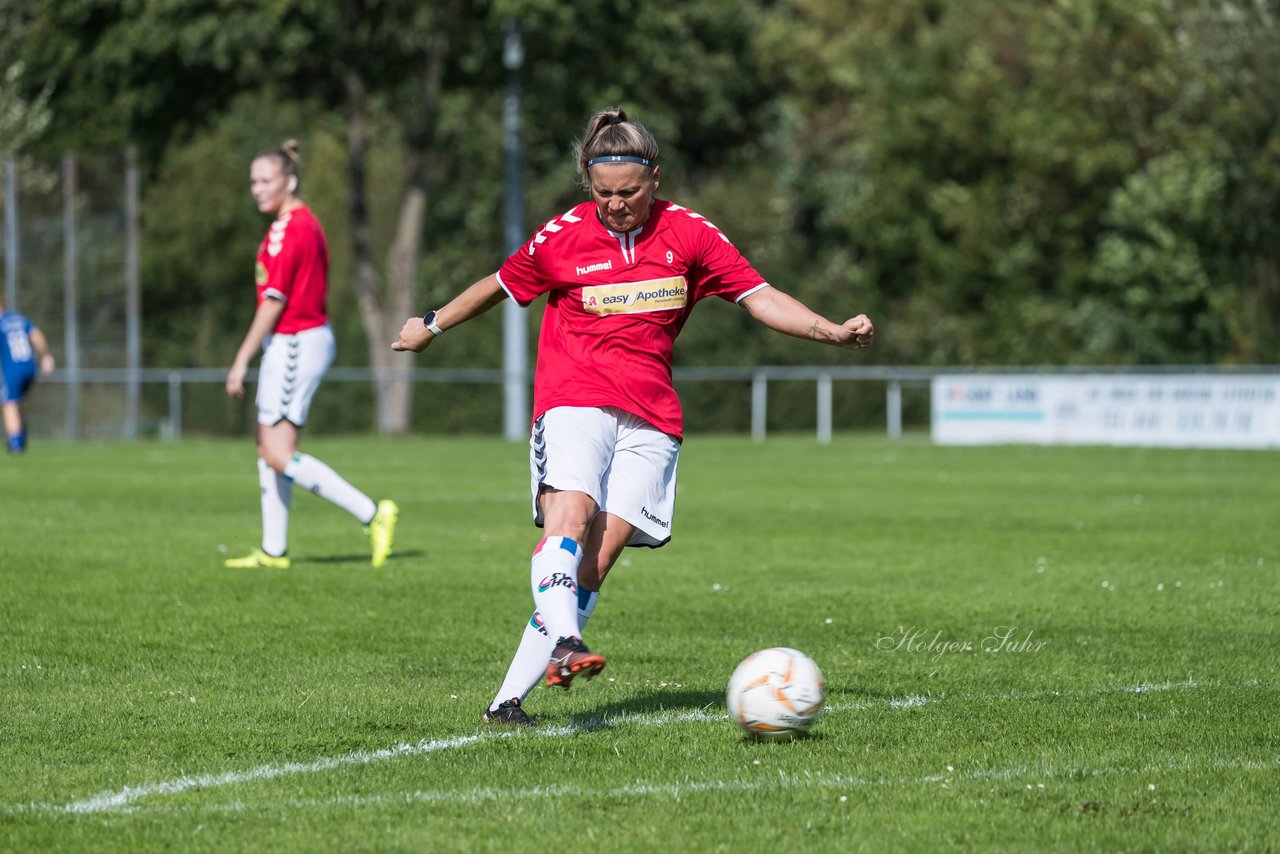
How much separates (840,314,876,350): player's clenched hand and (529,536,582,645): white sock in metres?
1.08

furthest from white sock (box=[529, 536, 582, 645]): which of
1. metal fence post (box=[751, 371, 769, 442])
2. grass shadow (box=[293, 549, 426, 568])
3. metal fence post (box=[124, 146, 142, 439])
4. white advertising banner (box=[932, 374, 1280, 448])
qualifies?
metal fence post (box=[751, 371, 769, 442])

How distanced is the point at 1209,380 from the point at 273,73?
19.6m

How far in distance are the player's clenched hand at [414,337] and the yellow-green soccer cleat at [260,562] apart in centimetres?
482

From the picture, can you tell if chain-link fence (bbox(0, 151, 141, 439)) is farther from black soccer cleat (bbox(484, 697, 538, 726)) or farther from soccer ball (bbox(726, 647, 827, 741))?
soccer ball (bbox(726, 647, 827, 741))

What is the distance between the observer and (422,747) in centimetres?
556

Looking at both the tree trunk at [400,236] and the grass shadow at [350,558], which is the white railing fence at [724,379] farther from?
the grass shadow at [350,558]

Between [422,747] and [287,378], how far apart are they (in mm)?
5365

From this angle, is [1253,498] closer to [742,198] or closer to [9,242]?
[9,242]

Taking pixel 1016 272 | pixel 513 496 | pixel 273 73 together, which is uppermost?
pixel 273 73

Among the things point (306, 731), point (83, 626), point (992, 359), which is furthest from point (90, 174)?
point (306, 731)

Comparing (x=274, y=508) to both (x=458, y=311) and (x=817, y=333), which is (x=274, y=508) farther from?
(x=817, y=333)

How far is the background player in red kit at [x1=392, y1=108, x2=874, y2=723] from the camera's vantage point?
19.2 feet

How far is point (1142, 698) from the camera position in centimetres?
648

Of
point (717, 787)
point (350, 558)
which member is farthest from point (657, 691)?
point (350, 558)
